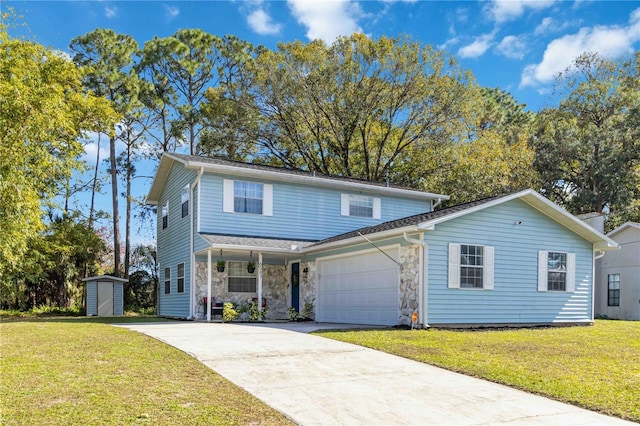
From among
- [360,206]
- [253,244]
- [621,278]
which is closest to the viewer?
[253,244]

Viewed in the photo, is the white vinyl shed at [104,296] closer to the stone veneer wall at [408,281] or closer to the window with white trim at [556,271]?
the stone veneer wall at [408,281]

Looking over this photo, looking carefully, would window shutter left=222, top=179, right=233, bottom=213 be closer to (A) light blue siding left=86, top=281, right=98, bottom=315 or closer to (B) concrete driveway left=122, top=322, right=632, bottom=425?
(B) concrete driveway left=122, top=322, right=632, bottom=425

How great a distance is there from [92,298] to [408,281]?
14.4 meters

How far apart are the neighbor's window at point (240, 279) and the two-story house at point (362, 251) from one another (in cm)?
3

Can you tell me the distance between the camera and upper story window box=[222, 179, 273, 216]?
16.6m

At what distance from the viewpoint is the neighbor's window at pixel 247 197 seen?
1681cm

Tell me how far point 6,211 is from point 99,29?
56.2 feet

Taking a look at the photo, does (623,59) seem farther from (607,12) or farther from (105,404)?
(105,404)

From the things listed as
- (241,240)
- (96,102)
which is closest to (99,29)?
(96,102)

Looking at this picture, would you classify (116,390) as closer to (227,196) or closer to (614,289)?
(227,196)

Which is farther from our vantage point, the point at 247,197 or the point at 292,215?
the point at 292,215

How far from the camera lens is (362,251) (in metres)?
14.6

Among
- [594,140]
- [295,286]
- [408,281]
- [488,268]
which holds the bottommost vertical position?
[295,286]

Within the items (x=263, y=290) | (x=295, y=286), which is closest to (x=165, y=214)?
(x=263, y=290)
